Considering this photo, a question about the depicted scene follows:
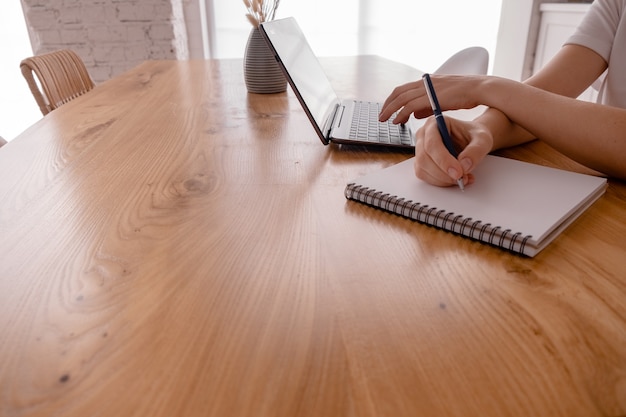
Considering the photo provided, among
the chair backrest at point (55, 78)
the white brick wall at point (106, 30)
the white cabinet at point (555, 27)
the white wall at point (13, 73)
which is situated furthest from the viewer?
the white wall at point (13, 73)

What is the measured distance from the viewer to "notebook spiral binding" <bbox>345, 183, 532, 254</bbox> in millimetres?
400

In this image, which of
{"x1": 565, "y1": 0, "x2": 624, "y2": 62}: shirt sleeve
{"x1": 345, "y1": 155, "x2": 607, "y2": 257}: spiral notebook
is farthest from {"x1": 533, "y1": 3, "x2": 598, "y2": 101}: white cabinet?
{"x1": 345, "y1": 155, "x2": 607, "y2": 257}: spiral notebook

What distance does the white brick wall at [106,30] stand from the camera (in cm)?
251

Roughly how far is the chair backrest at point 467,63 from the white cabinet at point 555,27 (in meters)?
1.41

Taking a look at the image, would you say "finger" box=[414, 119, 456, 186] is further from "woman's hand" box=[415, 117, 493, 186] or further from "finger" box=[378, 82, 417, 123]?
"finger" box=[378, 82, 417, 123]

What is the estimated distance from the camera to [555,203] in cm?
46

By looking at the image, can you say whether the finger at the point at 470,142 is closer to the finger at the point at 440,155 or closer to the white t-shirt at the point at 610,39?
the finger at the point at 440,155

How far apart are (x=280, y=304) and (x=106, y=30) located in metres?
2.73

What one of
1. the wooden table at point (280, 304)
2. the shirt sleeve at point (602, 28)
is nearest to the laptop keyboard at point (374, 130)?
the wooden table at point (280, 304)

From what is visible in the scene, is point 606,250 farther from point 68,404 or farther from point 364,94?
point 364,94

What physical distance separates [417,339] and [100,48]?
2.82 meters

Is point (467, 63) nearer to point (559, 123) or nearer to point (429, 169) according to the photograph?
point (559, 123)

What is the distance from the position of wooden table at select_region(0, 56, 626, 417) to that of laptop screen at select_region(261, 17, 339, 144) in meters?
0.13

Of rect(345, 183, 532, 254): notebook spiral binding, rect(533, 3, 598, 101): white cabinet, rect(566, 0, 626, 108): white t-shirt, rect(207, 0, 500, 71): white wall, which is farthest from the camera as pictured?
rect(207, 0, 500, 71): white wall
